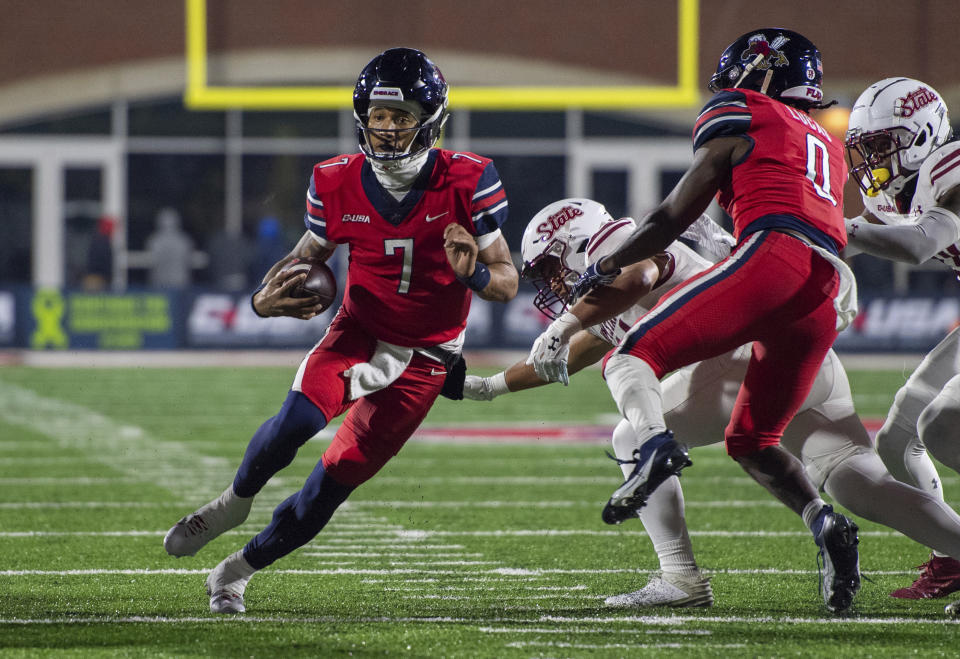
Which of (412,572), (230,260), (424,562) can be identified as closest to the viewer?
(412,572)

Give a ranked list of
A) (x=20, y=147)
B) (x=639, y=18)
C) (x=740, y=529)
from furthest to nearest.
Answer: (x=20, y=147), (x=639, y=18), (x=740, y=529)

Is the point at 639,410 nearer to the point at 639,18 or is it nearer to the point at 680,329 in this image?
the point at 680,329

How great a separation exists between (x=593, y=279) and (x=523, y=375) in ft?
2.57

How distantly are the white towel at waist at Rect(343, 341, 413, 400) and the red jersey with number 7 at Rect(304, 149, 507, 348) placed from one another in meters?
0.03

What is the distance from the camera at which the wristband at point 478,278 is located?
3984 mm

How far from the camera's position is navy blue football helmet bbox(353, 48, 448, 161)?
13.9 ft

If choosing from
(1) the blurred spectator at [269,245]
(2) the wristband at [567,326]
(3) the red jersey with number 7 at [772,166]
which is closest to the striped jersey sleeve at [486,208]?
(2) the wristband at [567,326]

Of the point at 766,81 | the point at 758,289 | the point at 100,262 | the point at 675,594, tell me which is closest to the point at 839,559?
the point at 675,594

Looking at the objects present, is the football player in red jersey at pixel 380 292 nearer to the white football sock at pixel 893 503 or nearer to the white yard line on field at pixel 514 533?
the white football sock at pixel 893 503

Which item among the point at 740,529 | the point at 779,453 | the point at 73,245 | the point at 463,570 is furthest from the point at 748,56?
the point at 73,245

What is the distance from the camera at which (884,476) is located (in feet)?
13.4

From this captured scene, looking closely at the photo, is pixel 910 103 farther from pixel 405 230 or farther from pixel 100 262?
pixel 100 262

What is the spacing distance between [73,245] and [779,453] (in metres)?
17.3

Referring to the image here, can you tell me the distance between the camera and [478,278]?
399 centimetres
